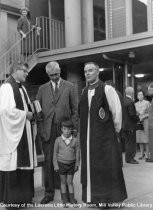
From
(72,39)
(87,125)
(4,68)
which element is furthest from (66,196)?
(72,39)

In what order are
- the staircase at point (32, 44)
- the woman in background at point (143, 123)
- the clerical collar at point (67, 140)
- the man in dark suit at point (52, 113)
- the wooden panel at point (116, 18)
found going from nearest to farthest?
the clerical collar at point (67, 140) < the man in dark suit at point (52, 113) < the woman in background at point (143, 123) < the staircase at point (32, 44) < the wooden panel at point (116, 18)

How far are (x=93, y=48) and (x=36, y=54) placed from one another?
2.38 metres

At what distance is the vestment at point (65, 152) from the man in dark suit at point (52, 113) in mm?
201

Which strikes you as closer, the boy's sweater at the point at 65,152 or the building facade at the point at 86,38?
the boy's sweater at the point at 65,152

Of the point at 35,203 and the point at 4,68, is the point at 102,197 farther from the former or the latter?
the point at 4,68

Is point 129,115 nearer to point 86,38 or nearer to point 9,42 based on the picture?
point 86,38

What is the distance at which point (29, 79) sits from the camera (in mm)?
16438

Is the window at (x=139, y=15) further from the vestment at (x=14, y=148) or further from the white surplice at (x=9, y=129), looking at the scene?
the white surplice at (x=9, y=129)

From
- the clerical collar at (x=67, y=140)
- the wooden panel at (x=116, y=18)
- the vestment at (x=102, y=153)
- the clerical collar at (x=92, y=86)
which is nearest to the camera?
the vestment at (x=102, y=153)

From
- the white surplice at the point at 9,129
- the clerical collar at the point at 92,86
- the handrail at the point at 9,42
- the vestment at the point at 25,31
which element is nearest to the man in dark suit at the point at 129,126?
the clerical collar at the point at 92,86

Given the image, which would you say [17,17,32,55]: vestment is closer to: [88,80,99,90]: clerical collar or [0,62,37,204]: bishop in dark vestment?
[0,62,37,204]: bishop in dark vestment

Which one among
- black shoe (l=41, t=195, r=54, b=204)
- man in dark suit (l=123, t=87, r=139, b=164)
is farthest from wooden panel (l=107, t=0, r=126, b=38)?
black shoe (l=41, t=195, r=54, b=204)

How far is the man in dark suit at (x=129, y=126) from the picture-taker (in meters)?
9.70

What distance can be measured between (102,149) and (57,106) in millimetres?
1007
